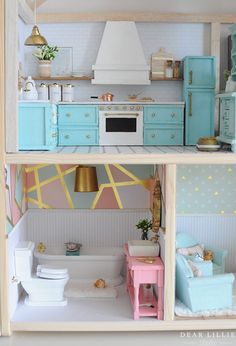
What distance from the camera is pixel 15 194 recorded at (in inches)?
223

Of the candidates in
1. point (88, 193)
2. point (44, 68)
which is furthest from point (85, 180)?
point (44, 68)

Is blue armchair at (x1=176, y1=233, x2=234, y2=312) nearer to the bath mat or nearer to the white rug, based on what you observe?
the white rug

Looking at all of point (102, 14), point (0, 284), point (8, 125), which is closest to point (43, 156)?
point (8, 125)

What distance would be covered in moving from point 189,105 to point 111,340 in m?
2.51

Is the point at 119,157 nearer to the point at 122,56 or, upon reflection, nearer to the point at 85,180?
the point at 85,180

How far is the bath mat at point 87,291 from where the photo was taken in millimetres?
5766

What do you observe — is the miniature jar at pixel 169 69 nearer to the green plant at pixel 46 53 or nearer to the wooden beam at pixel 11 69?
the green plant at pixel 46 53

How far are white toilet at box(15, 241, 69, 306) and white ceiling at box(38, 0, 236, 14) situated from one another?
255 centimetres

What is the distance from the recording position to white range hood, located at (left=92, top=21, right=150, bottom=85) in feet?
20.0

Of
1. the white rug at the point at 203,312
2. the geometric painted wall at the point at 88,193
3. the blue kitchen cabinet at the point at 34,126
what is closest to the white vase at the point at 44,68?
the blue kitchen cabinet at the point at 34,126

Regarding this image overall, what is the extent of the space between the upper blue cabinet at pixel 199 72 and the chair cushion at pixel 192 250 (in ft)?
5.46

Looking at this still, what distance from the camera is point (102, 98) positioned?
612cm

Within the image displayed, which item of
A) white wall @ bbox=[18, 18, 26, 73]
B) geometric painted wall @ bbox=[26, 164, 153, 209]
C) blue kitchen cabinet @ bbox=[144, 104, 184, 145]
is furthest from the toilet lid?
white wall @ bbox=[18, 18, 26, 73]

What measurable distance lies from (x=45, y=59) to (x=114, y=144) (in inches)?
45.0
